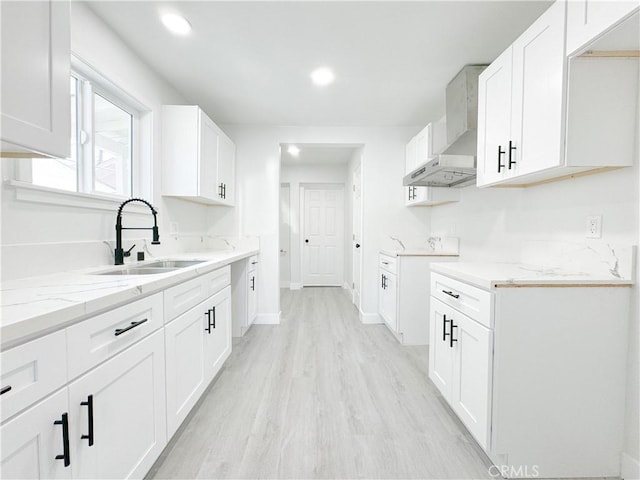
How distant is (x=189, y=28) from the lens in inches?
71.7

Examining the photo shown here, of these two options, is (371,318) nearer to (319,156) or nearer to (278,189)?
(278,189)

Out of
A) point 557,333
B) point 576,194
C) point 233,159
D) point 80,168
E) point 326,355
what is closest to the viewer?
point 557,333

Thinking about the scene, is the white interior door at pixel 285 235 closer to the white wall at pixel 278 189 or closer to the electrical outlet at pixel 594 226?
the white wall at pixel 278 189

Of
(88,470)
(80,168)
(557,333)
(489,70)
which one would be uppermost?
(489,70)

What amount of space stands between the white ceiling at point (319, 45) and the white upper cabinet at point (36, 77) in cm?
98

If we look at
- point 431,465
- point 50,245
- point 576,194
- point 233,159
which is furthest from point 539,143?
point 233,159

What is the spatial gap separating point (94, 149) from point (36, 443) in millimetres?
1711

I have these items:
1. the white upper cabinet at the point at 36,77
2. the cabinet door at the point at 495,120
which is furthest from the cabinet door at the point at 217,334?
the cabinet door at the point at 495,120

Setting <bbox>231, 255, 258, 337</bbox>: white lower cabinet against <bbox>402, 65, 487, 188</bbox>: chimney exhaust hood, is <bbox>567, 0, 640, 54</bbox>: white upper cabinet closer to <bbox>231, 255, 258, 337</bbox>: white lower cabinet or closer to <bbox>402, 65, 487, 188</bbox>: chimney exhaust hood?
<bbox>402, 65, 487, 188</bbox>: chimney exhaust hood

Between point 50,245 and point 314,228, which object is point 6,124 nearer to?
point 50,245

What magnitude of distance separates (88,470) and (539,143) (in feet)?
7.19

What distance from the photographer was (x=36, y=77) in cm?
88

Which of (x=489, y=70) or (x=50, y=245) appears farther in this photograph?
(x=489, y=70)

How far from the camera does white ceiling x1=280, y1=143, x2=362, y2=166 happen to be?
14.7 ft
